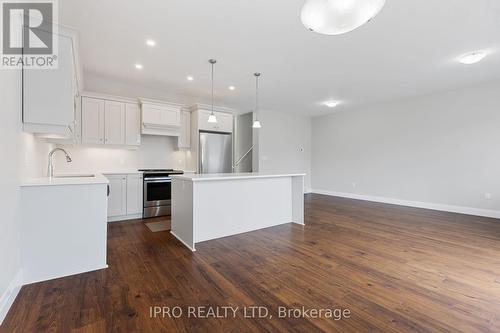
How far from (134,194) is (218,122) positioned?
2.40 m

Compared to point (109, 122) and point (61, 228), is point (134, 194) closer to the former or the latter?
point (109, 122)

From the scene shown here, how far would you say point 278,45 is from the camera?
10.5 feet

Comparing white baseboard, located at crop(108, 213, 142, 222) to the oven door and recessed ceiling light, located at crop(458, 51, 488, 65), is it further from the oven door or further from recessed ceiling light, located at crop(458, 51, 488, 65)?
recessed ceiling light, located at crop(458, 51, 488, 65)

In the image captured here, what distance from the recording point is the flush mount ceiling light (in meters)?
1.33

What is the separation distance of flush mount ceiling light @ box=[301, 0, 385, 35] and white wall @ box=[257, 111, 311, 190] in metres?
5.50

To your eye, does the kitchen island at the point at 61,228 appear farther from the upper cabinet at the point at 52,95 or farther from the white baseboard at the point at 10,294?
the upper cabinet at the point at 52,95

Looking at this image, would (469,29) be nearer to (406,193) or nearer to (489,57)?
(489,57)

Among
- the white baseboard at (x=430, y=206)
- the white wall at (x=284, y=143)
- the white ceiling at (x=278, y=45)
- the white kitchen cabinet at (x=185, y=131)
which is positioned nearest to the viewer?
the white ceiling at (x=278, y=45)

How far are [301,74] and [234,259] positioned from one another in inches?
133

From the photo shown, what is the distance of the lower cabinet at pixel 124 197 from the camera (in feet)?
13.8

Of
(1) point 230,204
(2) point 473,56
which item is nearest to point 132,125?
(1) point 230,204

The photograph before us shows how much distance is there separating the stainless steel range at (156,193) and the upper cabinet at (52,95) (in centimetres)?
214

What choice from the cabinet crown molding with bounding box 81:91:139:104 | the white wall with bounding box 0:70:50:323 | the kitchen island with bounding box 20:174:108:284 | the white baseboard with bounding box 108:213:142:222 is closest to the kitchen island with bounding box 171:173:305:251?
the kitchen island with bounding box 20:174:108:284

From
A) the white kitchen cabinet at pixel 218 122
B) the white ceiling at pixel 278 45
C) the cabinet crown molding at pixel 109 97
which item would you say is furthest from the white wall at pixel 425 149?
the cabinet crown molding at pixel 109 97
